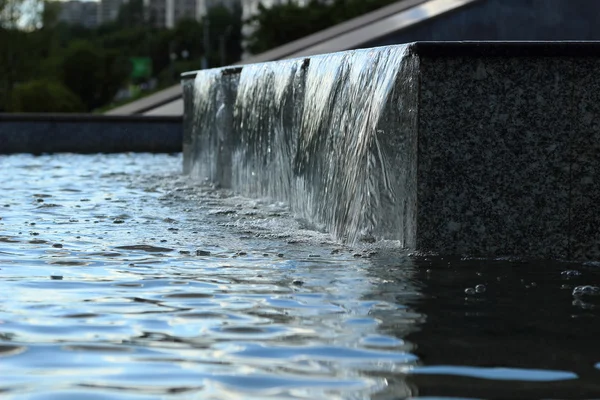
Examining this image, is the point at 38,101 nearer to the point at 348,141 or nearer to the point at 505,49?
the point at 348,141

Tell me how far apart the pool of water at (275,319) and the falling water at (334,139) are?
1.07 feet

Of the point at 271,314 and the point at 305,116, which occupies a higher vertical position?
the point at 305,116

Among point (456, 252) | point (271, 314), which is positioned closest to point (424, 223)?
point (456, 252)

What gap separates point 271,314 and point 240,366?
106 cm

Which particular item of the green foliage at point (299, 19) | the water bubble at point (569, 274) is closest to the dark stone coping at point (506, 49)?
the water bubble at point (569, 274)

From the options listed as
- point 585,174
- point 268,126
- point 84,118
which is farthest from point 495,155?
point 84,118

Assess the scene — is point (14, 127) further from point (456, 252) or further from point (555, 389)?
point (555, 389)

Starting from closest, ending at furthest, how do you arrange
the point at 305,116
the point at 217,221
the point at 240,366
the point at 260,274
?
the point at 240,366 → the point at 260,274 → the point at 217,221 → the point at 305,116

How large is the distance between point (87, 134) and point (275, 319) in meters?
19.2

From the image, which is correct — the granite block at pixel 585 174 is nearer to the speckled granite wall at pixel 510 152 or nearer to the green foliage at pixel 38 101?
the speckled granite wall at pixel 510 152

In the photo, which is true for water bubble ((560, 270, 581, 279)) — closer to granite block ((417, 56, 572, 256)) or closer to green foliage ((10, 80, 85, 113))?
granite block ((417, 56, 572, 256))

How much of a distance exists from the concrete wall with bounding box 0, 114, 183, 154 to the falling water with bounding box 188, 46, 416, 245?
351 inches

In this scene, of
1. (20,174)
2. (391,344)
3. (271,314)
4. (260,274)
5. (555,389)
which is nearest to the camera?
(555,389)

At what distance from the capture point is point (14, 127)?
930 inches
